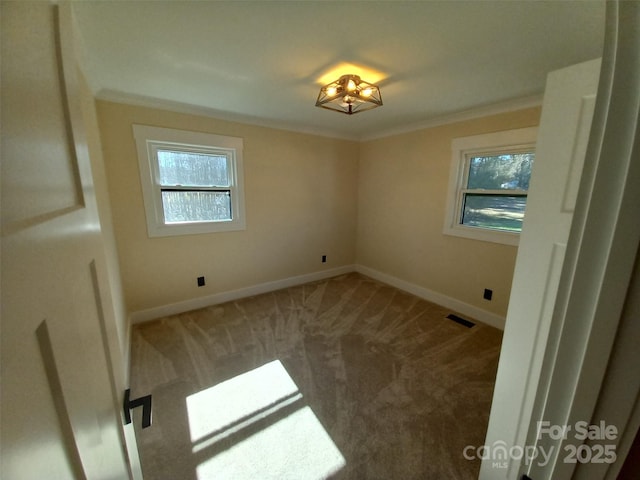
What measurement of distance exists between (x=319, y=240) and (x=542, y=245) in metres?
3.01

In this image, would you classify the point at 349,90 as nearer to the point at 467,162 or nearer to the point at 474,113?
the point at 474,113

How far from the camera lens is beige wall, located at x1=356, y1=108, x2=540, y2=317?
2.60 m

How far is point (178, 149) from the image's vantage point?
260 centimetres

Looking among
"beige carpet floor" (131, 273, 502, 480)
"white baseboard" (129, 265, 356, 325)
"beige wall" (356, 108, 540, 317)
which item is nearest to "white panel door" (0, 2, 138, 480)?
"beige carpet floor" (131, 273, 502, 480)

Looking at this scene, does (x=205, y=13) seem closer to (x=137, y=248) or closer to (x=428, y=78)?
(x=428, y=78)

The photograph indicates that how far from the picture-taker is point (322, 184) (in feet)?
12.0

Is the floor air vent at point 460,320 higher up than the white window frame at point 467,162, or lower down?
lower down

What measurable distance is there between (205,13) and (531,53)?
1.88m

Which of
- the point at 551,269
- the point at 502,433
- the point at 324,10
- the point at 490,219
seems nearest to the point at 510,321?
the point at 551,269

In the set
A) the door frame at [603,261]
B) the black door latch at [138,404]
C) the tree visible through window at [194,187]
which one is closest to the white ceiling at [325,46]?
the tree visible through window at [194,187]

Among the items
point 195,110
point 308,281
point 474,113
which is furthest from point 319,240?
point 474,113

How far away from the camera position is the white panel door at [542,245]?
84cm

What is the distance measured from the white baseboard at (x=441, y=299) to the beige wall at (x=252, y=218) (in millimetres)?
614

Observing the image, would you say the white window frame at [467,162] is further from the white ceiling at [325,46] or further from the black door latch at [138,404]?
the black door latch at [138,404]
